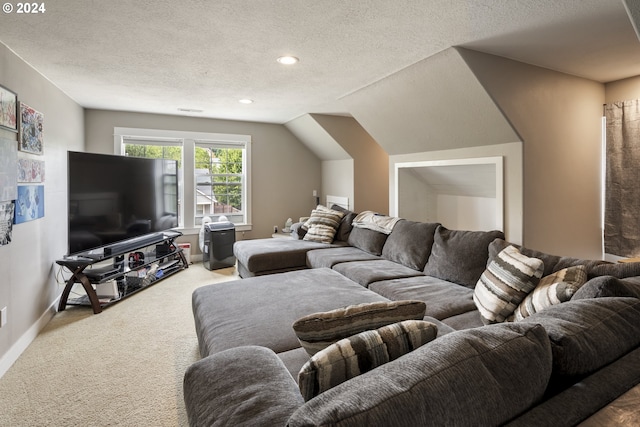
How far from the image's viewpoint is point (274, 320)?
79.2 inches

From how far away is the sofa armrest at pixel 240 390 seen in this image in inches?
38.1

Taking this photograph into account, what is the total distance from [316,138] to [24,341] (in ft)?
14.2

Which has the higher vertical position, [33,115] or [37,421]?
[33,115]

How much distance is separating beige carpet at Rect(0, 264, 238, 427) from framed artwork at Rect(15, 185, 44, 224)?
1.02 metres

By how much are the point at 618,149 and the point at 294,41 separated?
319 centimetres


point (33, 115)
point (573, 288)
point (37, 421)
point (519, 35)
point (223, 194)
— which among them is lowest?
point (37, 421)

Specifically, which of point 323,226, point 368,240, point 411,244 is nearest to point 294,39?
point 411,244

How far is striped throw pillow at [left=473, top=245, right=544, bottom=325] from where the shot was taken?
184 cm

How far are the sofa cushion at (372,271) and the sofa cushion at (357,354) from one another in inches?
71.0

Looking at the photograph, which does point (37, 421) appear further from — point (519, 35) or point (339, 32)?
point (519, 35)

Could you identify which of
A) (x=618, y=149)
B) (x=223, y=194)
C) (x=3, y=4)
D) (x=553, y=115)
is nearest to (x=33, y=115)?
(x=3, y=4)

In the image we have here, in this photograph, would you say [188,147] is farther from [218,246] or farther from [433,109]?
[433,109]

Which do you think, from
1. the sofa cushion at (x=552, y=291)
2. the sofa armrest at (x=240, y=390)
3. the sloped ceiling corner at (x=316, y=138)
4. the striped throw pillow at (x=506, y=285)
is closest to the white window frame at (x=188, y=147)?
the sloped ceiling corner at (x=316, y=138)

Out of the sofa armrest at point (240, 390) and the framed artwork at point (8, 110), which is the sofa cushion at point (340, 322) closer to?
the sofa armrest at point (240, 390)
